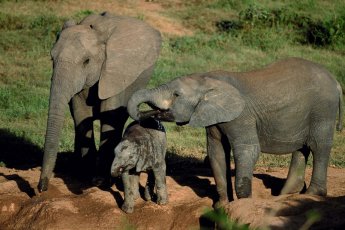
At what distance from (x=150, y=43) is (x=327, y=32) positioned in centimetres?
1047

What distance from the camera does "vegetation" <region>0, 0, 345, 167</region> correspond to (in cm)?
1688

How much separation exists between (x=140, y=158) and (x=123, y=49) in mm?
1827

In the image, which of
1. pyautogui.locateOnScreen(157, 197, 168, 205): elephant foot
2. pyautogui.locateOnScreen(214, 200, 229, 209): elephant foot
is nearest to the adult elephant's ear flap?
pyautogui.locateOnScreen(157, 197, 168, 205): elephant foot

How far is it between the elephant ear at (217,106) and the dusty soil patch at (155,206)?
88cm

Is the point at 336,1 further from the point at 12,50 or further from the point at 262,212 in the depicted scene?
the point at 262,212

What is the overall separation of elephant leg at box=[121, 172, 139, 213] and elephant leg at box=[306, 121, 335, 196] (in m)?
1.98

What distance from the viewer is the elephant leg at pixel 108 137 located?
1077cm

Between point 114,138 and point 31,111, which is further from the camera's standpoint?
point 31,111

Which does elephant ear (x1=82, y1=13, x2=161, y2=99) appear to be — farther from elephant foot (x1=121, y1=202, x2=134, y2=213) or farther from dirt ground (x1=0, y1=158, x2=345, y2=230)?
elephant foot (x1=121, y1=202, x2=134, y2=213)

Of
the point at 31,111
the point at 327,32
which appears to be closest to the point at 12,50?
the point at 31,111

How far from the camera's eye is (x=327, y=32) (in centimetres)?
2077

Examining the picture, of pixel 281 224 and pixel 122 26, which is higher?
pixel 122 26

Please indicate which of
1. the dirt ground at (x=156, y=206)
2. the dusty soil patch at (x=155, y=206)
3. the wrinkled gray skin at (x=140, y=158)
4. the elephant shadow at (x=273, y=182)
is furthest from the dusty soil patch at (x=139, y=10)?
the wrinkled gray skin at (x=140, y=158)

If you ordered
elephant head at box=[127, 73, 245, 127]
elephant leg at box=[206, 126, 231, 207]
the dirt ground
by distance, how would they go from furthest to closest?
elephant leg at box=[206, 126, 231, 207]
elephant head at box=[127, 73, 245, 127]
the dirt ground
